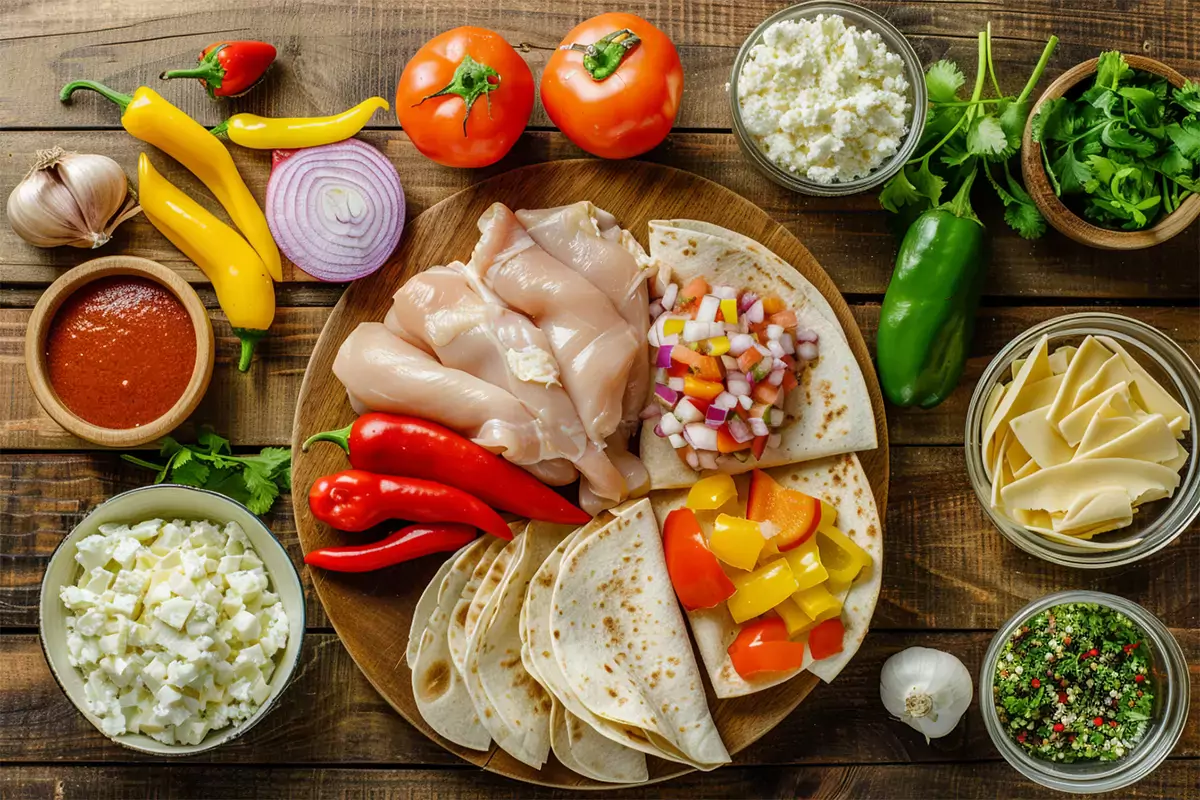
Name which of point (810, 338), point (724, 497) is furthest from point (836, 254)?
point (724, 497)

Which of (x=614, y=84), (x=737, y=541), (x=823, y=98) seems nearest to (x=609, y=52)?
(x=614, y=84)

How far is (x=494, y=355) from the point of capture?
3.04 meters

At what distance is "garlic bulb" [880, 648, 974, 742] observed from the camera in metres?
3.18

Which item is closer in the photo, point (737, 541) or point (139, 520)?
point (737, 541)

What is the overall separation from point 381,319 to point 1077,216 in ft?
7.85

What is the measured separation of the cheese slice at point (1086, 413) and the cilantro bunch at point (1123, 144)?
56 centimetres

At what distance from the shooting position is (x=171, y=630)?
2.88m

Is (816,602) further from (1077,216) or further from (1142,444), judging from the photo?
(1077,216)

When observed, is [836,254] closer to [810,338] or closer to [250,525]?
[810,338]

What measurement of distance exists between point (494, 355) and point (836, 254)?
1290mm

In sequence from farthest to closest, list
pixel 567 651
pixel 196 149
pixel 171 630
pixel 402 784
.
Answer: pixel 402 784 → pixel 196 149 → pixel 567 651 → pixel 171 630

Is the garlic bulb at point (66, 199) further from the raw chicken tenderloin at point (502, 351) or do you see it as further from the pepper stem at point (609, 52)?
the pepper stem at point (609, 52)

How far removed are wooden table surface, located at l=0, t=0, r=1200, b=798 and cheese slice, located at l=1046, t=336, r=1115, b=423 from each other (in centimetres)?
28

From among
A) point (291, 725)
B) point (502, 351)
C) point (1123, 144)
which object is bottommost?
point (291, 725)
